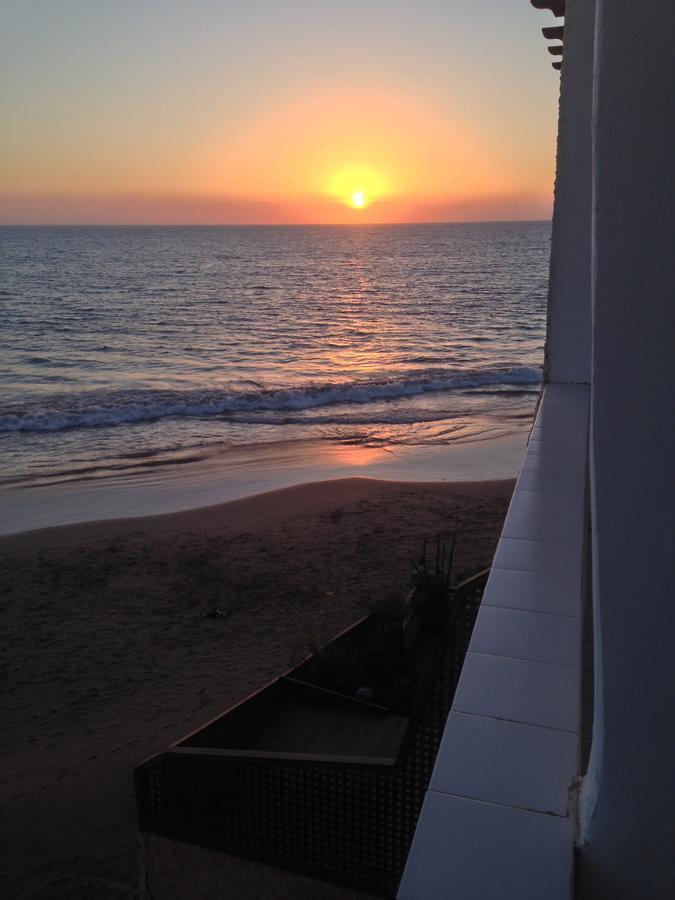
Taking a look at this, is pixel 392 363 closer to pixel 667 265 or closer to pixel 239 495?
pixel 239 495

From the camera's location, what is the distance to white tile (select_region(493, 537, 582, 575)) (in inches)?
Answer: 109

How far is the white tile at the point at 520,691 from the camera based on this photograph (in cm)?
190

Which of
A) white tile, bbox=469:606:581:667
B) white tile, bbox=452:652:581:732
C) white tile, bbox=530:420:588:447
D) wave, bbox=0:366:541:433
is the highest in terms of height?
white tile, bbox=530:420:588:447

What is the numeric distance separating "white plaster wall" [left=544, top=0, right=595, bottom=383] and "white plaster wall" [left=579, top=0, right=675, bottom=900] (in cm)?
486

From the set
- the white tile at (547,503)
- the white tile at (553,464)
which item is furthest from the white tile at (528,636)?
the white tile at (553,464)

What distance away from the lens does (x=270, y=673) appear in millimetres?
5934

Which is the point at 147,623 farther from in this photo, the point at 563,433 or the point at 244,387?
the point at 244,387

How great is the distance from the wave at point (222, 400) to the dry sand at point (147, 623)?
695 cm

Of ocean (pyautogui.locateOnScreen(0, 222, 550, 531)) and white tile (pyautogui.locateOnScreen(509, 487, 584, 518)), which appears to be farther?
ocean (pyautogui.locateOnScreen(0, 222, 550, 531))

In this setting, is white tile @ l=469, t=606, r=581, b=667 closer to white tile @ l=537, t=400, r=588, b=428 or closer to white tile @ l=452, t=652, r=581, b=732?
white tile @ l=452, t=652, r=581, b=732

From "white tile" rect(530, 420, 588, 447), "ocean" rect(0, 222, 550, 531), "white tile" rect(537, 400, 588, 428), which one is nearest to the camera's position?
"white tile" rect(530, 420, 588, 447)

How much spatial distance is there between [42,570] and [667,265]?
8046mm

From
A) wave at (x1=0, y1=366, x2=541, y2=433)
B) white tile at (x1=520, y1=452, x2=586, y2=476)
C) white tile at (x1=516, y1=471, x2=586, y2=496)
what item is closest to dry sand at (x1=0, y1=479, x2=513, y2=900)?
white tile at (x1=516, y1=471, x2=586, y2=496)

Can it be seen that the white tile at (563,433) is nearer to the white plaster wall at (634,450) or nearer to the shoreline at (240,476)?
the white plaster wall at (634,450)
